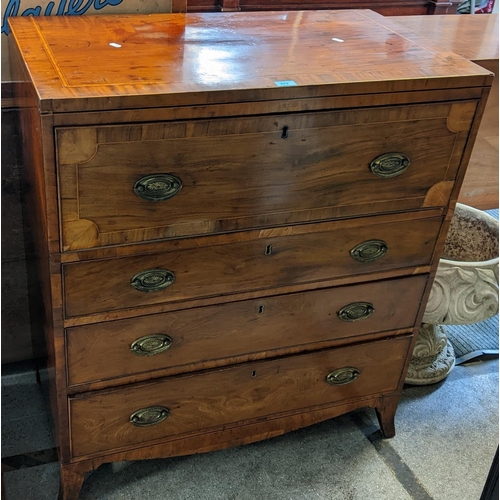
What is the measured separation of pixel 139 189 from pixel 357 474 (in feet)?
3.07

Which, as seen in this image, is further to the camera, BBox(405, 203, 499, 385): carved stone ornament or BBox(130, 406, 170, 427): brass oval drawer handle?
BBox(405, 203, 499, 385): carved stone ornament

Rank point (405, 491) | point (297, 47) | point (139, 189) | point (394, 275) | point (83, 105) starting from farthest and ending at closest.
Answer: point (405, 491) < point (394, 275) < point (297, 47) < point (139, 189) < point (83, 105)

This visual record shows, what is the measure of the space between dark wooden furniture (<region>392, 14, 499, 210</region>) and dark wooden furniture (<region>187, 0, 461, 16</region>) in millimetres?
Result: 526

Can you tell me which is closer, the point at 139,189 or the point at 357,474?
the point at 139,189

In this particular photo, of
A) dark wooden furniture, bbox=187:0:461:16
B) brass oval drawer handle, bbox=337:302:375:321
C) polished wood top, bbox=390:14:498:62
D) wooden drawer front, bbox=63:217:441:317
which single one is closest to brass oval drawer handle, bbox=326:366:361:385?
brass oval drawer handle, bbox=337:302:375:321

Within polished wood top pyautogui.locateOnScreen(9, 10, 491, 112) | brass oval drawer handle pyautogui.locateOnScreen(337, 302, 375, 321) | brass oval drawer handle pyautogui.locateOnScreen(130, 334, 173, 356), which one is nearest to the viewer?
polished wood top pyautogui.locateOnScreen(9, 10, 491, 112)

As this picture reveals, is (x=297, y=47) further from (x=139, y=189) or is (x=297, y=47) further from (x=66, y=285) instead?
(x=66, y=285)

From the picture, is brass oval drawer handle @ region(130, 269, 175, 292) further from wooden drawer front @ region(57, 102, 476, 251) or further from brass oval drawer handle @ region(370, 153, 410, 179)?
brass oval drawer handle @ region(370, 153, 410, 179)

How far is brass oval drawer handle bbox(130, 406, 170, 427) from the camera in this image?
1.46m

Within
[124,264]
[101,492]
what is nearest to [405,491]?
[101,492]

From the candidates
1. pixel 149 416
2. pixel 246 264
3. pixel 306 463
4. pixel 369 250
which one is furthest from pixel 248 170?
pixel 306 463

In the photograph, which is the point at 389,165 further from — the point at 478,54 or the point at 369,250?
the point at 478,54

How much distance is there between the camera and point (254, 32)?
1.44 m

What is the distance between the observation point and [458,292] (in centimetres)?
180
